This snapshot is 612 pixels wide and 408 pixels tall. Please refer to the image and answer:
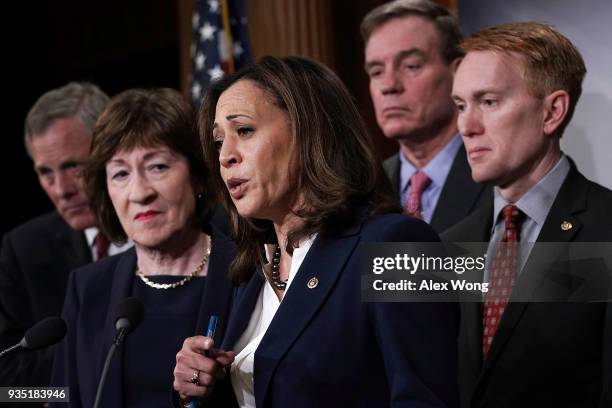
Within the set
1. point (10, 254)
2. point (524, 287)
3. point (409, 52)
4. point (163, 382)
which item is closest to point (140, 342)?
point (163, 382)

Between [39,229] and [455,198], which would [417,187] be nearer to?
[455,198]

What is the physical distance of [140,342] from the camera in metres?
2.77

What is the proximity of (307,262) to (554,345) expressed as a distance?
0.74 metres

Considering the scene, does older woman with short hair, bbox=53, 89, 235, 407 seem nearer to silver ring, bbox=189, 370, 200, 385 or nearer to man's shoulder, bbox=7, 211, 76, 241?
silver ring, bbox=189, 370, 200, 385

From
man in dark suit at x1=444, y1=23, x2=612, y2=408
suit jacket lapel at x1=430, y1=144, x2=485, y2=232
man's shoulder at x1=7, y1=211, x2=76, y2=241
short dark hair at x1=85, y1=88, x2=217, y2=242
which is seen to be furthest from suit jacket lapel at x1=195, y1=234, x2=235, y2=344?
man's shoulder at x1=7, y1=211, x2=76, y2=241

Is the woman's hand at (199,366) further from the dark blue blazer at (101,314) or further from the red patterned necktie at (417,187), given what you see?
the red patterned necktie at (417,187)

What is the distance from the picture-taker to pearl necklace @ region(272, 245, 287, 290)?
91.0 inches

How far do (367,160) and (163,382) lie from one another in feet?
2.92

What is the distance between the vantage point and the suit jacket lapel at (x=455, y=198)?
333 centimetres

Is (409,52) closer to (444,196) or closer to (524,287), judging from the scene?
(444,196)

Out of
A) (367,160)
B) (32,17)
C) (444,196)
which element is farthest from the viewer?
(32,17)

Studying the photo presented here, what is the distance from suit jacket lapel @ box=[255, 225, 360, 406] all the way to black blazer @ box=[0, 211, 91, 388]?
181 cm

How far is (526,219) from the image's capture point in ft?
9.08

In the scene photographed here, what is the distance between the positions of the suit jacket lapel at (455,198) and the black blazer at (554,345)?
2.00 feet
